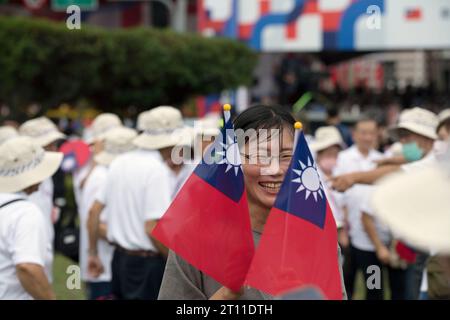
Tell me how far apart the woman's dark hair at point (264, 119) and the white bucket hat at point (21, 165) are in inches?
92.6

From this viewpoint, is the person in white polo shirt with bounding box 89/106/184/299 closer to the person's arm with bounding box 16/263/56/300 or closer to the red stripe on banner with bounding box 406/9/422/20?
the person's arm with bounding box 16/263/56/300

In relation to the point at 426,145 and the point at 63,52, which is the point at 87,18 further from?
the point at 426,145

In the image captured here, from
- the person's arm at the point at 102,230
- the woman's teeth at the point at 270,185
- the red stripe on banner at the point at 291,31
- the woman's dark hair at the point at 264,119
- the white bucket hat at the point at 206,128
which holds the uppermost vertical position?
the red stripe on banner at the point at 291,31

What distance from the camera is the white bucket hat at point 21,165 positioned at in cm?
557

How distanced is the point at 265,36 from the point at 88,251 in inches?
472

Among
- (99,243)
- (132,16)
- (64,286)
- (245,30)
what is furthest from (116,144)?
(132,16)

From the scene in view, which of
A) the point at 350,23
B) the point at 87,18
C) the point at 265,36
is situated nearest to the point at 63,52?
the point at 265,36

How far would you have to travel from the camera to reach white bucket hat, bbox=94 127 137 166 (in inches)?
319

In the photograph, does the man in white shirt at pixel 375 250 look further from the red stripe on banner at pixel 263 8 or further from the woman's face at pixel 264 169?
the red stripe on banner at pixel 263 8

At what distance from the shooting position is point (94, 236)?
7.66 m

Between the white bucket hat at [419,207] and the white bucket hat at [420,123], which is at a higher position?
the white bucket hat at [419,207]

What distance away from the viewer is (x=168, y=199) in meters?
7.02

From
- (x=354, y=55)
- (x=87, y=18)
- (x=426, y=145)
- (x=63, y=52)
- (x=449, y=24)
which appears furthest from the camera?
(x=87, y=18)

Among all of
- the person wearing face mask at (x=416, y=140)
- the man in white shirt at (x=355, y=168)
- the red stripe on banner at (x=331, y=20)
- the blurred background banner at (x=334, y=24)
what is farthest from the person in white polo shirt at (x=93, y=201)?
the red stripe on banner at (x=331, y=20)
